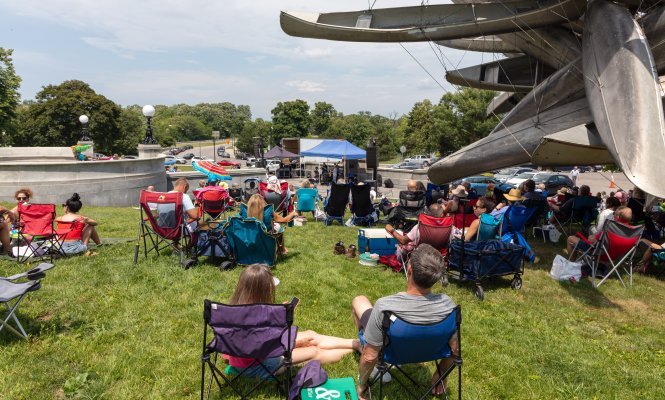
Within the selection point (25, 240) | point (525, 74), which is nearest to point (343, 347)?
point (25, 240)

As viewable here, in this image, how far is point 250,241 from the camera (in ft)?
22.7

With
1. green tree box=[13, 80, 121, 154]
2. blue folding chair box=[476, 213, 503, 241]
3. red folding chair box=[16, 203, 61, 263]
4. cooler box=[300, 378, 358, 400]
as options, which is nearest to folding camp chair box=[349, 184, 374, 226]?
blue folding chair box=[476, 213, 503, 241]

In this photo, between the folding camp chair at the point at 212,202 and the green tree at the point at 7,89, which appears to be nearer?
the folding camp chair at the point at 212,202

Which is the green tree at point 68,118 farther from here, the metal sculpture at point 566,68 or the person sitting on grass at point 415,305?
the person sitting on grass at point 415,305

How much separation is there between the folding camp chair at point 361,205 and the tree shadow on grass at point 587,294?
557cm

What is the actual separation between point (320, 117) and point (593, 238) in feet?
307

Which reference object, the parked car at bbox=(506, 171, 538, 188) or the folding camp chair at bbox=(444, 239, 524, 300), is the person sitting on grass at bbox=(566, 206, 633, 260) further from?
the parked car at bbox=(506, 171, 538, 188)

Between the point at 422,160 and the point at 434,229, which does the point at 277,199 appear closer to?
the point at 434,229

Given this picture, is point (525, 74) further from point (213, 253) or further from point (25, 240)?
point (25, 240)

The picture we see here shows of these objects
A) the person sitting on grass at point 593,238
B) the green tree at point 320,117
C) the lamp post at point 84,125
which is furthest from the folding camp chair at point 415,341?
the green tree at point 320,117

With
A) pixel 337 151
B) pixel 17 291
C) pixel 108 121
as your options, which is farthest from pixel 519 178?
pixel 108 121

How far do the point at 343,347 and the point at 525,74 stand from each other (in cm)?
1264

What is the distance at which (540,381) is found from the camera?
3963 millimetres

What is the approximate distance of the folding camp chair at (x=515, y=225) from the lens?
7.73 metres
